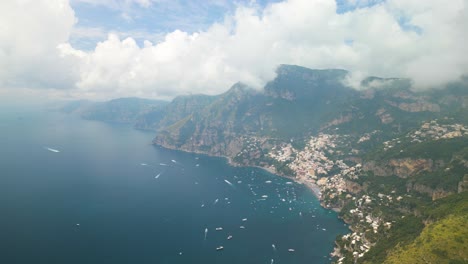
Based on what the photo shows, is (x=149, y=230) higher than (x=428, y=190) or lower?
lower

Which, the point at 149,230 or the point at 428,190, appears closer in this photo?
the point at 149,230

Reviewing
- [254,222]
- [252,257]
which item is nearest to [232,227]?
[254,222]

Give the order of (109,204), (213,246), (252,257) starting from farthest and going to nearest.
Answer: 1. (109,204)
2. (213,246)
3. (252,257)

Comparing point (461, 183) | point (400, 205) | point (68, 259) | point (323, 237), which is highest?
point (461, 183)

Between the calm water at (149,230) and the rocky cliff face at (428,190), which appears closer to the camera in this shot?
the calm water at (149,230)

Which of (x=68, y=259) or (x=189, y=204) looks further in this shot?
(x=189, y=204)

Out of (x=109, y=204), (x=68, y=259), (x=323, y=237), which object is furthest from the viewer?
(x=109, y=204)

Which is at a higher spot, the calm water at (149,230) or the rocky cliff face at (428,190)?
the rocky cliff face at (428,190)

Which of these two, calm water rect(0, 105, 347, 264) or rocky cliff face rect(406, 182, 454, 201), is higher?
rocky cliff face rect(406, 182, 454, 201)

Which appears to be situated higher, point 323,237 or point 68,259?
point 323,237

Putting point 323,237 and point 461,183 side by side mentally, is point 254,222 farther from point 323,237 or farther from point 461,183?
point 461,183

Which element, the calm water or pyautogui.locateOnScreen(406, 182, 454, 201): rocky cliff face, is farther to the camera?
pyautogui.locateOnScreen(406, 182, 454, 201): rocky cliff face
